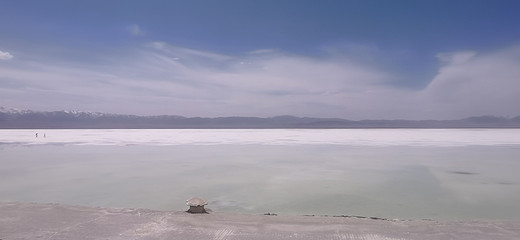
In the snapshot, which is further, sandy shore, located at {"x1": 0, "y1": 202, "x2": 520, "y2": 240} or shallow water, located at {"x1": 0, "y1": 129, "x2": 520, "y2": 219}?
shallow water, located at {"x1": 0, "y1": 129, "x2": 520, "y2": 219}

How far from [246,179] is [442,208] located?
161 inches

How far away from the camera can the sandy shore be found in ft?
12.4

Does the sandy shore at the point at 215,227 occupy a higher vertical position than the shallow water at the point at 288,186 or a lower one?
higher

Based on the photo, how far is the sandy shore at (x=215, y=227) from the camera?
12.4 feet

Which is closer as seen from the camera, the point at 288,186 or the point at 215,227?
the point at 215,227

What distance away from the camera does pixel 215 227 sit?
4.09 m

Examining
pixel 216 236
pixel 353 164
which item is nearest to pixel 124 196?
pixel 216 236

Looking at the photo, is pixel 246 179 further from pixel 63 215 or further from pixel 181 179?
pixel 63 215

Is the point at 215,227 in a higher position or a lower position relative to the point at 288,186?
higher

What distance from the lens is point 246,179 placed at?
339 inches

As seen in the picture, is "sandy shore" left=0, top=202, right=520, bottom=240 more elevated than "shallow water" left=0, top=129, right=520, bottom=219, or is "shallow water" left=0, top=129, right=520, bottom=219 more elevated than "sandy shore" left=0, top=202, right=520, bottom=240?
"sandy shore" left=0, top=202, right=520, bottom=240

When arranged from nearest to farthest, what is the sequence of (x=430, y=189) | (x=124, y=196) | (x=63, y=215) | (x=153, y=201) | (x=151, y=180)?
1. (x=63, y=215)
2. (x=153, y=201)
3. (x=124, y=196)
4. (x=430, y=189)
5. (x=151, y=180)

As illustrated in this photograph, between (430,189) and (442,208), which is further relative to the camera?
(430,189)

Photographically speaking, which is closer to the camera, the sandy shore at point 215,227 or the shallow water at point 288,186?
the sandy shore at point 215,227
